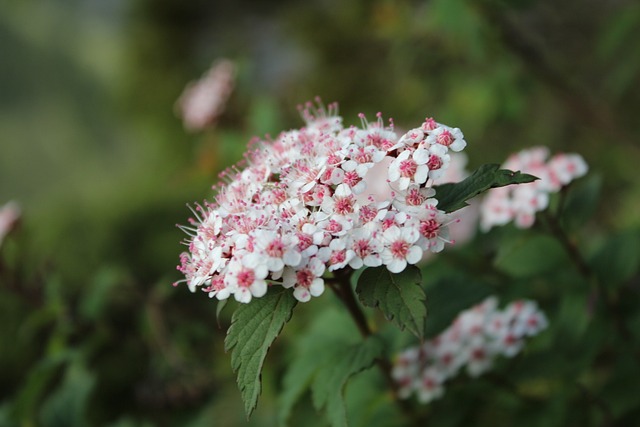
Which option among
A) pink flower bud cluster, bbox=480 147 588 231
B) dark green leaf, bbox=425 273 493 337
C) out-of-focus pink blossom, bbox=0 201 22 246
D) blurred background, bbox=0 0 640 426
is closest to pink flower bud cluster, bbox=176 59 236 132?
blurred background, bbox=0 0 640 426

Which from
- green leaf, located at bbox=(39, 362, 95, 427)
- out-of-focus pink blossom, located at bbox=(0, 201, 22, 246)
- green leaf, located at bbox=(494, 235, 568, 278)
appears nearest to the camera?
green leaf, located at bbox=(494, 235, 568, 278)

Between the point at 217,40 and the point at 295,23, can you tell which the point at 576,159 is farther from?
the point at 217,40

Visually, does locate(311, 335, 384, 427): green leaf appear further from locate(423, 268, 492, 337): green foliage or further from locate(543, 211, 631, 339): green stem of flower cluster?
locate(543, 211, 631, 339): green stem of flower cluster

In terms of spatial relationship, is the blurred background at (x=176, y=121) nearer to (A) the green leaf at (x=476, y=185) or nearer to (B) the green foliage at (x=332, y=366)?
(B) the green foliage at (x=332, y=366)

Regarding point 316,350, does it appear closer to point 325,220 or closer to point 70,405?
point 325,220

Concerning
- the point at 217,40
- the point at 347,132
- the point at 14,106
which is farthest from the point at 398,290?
the point at 14,106

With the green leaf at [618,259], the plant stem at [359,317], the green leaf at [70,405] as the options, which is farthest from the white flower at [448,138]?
the green leaf at [70,405]
